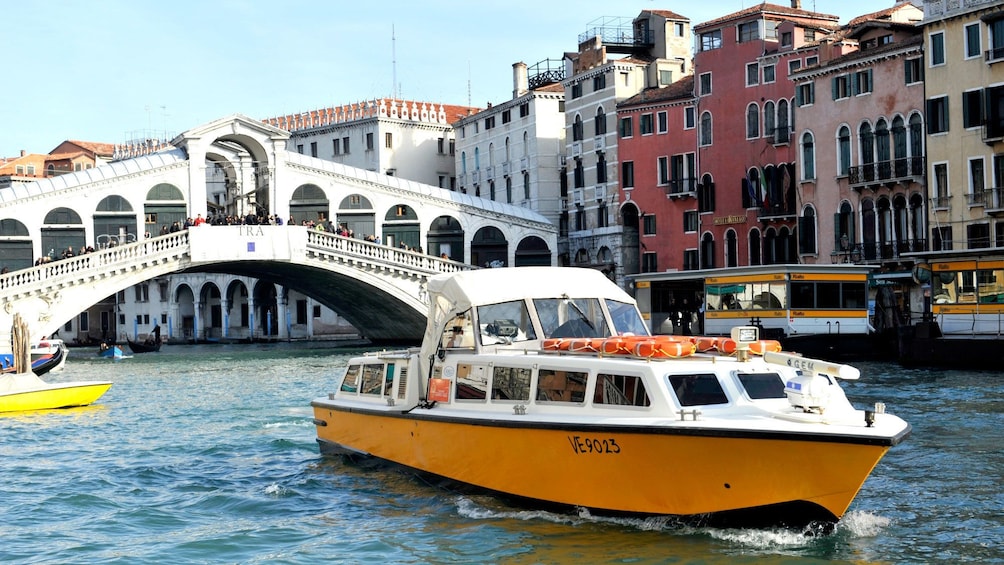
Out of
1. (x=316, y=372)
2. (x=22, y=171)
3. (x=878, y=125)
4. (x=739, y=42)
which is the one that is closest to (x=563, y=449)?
(x=316, y=372)

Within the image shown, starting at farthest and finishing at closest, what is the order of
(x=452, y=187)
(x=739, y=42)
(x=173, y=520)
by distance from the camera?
(x=452, y=187), (x=739, y=42), (x=173, y=520)

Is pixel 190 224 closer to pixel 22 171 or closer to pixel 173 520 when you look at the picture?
pixel 173 520

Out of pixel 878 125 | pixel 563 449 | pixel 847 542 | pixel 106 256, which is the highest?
pixel 878 125

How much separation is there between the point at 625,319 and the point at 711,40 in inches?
1253

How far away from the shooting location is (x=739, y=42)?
42.8 m

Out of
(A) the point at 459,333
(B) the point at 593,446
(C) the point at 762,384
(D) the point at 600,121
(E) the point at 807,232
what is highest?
(D) the point at 600,121

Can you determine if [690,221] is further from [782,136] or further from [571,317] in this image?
[571,317]

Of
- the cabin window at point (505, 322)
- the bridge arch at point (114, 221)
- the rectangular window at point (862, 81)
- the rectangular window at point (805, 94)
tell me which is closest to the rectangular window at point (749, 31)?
the rectangular window at point (805, 94)

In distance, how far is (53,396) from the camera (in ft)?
76.1

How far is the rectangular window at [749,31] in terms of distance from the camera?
42469 millimetres

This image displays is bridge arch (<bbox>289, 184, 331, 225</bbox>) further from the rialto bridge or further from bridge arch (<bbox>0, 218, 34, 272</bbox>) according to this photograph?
bridge arch (<bbox>0, 218, 34, 272</bbox>)

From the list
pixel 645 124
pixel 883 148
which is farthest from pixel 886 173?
pixel 645 124

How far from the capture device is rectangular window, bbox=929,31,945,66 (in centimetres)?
3394

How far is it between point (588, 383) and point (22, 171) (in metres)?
71.3
